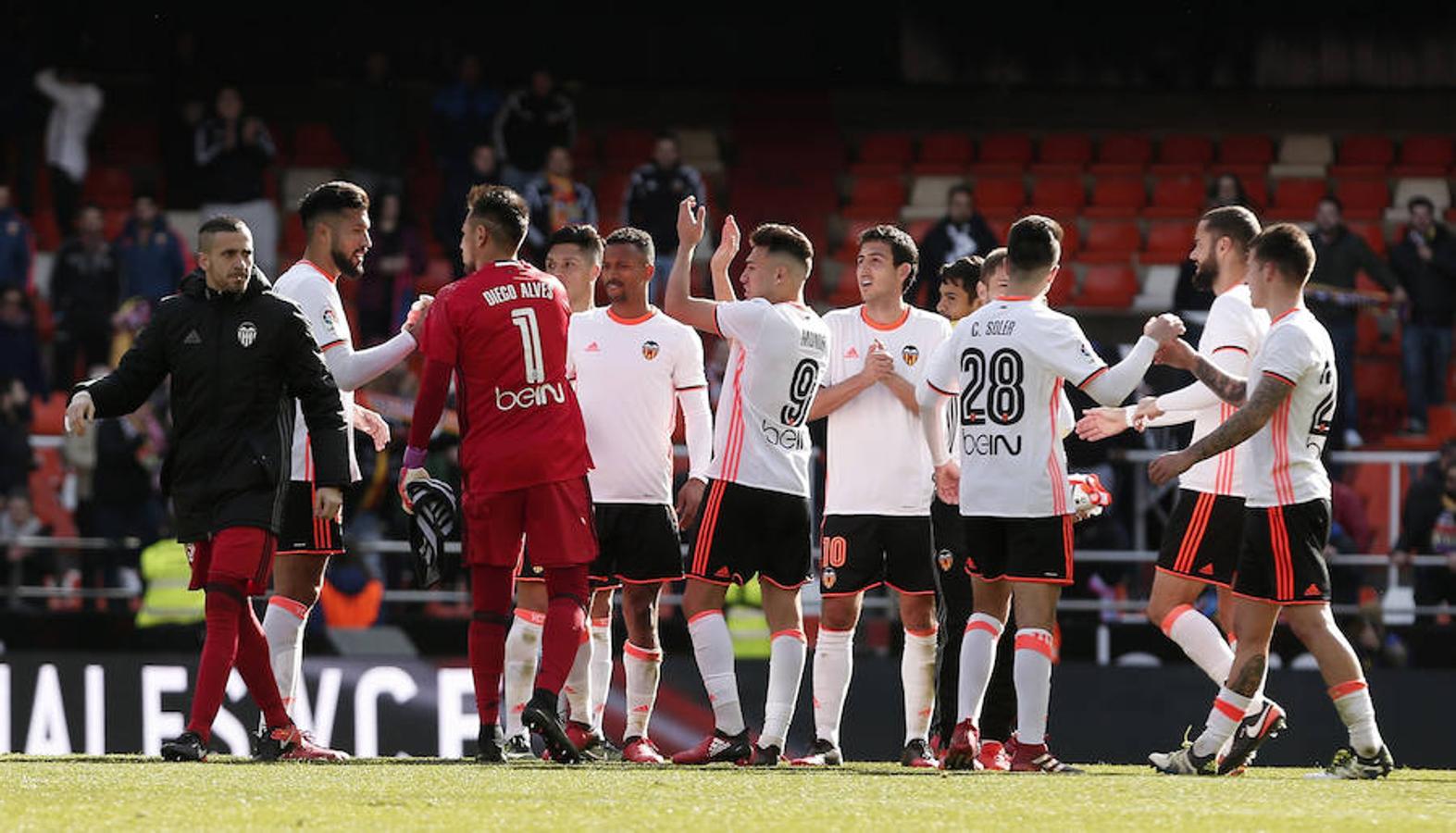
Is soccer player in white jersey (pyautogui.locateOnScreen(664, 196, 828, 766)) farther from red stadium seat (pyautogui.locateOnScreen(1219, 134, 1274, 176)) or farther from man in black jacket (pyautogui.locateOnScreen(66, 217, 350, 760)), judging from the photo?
red stadium seat (pyautogui.locateOnScreen(1219, 134, 1274, 176))

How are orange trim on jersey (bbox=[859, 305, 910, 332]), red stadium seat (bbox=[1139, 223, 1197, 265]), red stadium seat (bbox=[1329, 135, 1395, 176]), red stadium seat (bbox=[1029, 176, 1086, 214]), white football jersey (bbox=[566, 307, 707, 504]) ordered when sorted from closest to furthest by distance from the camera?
white football jersey (bbox=[566, 307, 707, 504]) < orange trim on jersey (bbox=[859, 305, 910, 332]) < red stadium seat (bbox=[1139, 223, 1197, 265]) < red stadium seat (bbox=[1029, 176, 1086, 214]) < red stadium seat (bbox=[1329, 135, 1395, 176])

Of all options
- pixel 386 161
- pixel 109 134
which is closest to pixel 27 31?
pixel 109 134

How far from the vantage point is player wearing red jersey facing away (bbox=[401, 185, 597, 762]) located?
8016 millimetres

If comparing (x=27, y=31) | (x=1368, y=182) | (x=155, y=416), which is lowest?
(x=155, y=416)

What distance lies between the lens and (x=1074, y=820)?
6.16 m

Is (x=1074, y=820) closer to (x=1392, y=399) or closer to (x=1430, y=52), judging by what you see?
(x=1392, y=399)

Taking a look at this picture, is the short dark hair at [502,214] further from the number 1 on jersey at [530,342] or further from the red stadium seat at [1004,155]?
the red stadium seat at [1004,155]

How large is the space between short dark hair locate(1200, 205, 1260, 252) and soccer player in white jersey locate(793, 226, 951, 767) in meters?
1.18

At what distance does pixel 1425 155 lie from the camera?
20.2m

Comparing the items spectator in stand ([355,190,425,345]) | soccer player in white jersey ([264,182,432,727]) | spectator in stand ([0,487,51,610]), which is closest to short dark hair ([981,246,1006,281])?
soccer player in white jersey ([264,182,432,727])

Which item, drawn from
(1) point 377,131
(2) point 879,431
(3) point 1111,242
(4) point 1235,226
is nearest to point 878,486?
(2) point 879,431

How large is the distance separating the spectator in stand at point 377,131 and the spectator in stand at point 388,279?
1098 millimetres

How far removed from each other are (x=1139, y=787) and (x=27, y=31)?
1445 centimetres

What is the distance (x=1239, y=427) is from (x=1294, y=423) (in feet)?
0.93
